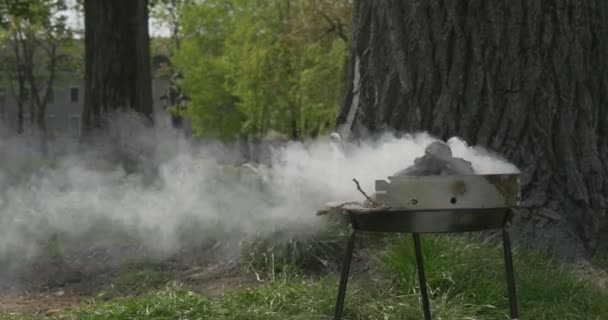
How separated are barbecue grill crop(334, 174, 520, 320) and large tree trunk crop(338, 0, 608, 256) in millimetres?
2228

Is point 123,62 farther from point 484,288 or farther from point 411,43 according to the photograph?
point 484,288

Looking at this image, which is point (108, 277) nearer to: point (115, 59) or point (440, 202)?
point (440, 202)

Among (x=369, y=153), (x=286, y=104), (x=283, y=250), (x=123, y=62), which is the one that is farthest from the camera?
(x=286, y=104)

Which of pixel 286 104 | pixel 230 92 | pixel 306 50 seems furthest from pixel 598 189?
pixel 230 92

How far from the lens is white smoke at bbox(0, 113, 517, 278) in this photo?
4.45 m

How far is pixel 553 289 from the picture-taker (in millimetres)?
4133

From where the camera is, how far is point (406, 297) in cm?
407

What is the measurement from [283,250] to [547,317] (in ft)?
4.96

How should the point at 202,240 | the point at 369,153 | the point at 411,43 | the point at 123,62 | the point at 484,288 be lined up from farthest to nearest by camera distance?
the point at 123,62 < the point at 202,240 < the point at 411,43 < the point at 484,288 < the point at 369,153

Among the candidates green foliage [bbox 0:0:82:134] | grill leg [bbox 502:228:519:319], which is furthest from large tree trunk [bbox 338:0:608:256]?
green foliage [bbox 0:0:82:134]

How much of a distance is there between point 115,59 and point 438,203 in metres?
9.87

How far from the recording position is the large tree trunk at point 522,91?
5.03 meters

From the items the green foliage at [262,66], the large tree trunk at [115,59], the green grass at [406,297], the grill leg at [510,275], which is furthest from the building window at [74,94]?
the grill leg at [510,275]

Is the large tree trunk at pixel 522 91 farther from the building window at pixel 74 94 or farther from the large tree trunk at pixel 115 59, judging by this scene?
the building window at pixel 74 94
